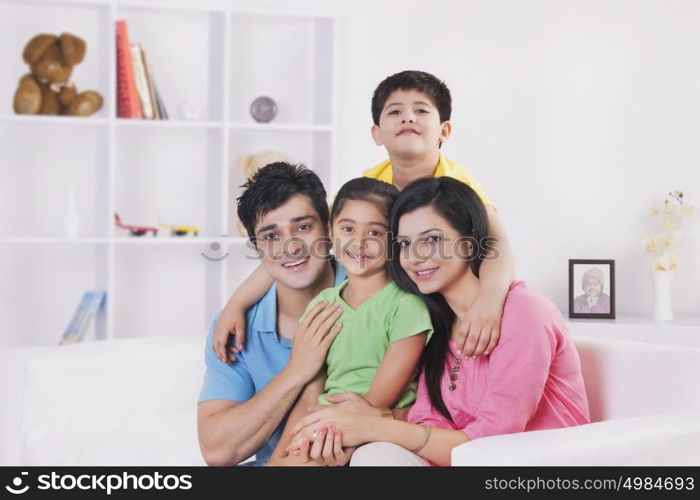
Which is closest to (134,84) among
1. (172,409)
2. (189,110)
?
(189,110)

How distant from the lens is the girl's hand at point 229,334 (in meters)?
2.13

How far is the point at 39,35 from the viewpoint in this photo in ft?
12.3

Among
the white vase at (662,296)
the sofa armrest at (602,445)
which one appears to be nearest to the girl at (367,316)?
the sofa armrest at (602,445)

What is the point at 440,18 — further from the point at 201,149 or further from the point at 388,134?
the point at 388,134

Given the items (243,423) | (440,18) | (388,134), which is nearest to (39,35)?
(440,18)

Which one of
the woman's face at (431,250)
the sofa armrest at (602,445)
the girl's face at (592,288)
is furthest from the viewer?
the girl's face at (592,288)

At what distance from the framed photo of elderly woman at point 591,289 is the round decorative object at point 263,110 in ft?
4.63

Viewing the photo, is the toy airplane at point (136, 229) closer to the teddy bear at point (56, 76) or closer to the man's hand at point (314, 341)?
the teddy bear at point (56, 76)

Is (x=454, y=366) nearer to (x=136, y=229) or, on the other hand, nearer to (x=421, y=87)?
(x=421, y=87)

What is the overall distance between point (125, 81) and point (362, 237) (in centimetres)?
211

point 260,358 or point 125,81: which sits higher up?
point 125,81

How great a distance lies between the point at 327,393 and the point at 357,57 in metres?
2.42

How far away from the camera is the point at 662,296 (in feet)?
13.5

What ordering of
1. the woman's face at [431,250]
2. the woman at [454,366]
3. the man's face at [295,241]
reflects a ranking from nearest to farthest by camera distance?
the woman at [454,366] < the woman's face at [431,250] < the man's face at [295,241]
